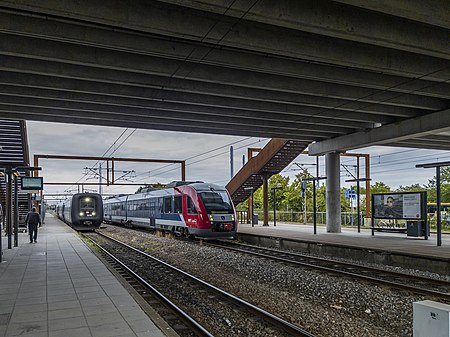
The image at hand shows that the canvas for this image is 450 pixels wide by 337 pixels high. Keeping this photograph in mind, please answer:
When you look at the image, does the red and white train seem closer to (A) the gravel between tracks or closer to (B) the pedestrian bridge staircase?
(A) the gravel between tracks

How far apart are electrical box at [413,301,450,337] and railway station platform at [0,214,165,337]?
11.0ft

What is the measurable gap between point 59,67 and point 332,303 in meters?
9.68

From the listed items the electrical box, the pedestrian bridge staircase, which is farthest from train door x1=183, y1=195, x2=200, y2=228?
the electrical box

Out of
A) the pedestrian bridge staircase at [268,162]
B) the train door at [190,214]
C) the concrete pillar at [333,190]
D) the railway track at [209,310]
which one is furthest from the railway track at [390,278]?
the pedestrian bridge staircase at [268,162]

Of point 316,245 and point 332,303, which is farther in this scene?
point 316,245

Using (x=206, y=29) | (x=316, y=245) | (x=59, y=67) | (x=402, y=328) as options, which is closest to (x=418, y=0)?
(x=206, y=29)

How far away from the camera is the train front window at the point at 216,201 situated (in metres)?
20.9

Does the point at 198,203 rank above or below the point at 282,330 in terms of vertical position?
above

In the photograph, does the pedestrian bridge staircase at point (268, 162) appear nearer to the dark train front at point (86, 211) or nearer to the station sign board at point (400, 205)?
the station sign board at point (400, 205)

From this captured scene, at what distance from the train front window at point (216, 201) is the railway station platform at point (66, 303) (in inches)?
312

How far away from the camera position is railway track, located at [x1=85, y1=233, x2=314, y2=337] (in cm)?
696

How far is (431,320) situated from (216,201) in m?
18.0

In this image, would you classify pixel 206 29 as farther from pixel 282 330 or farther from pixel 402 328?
pixel 402 328

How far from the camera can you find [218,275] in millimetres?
12344
